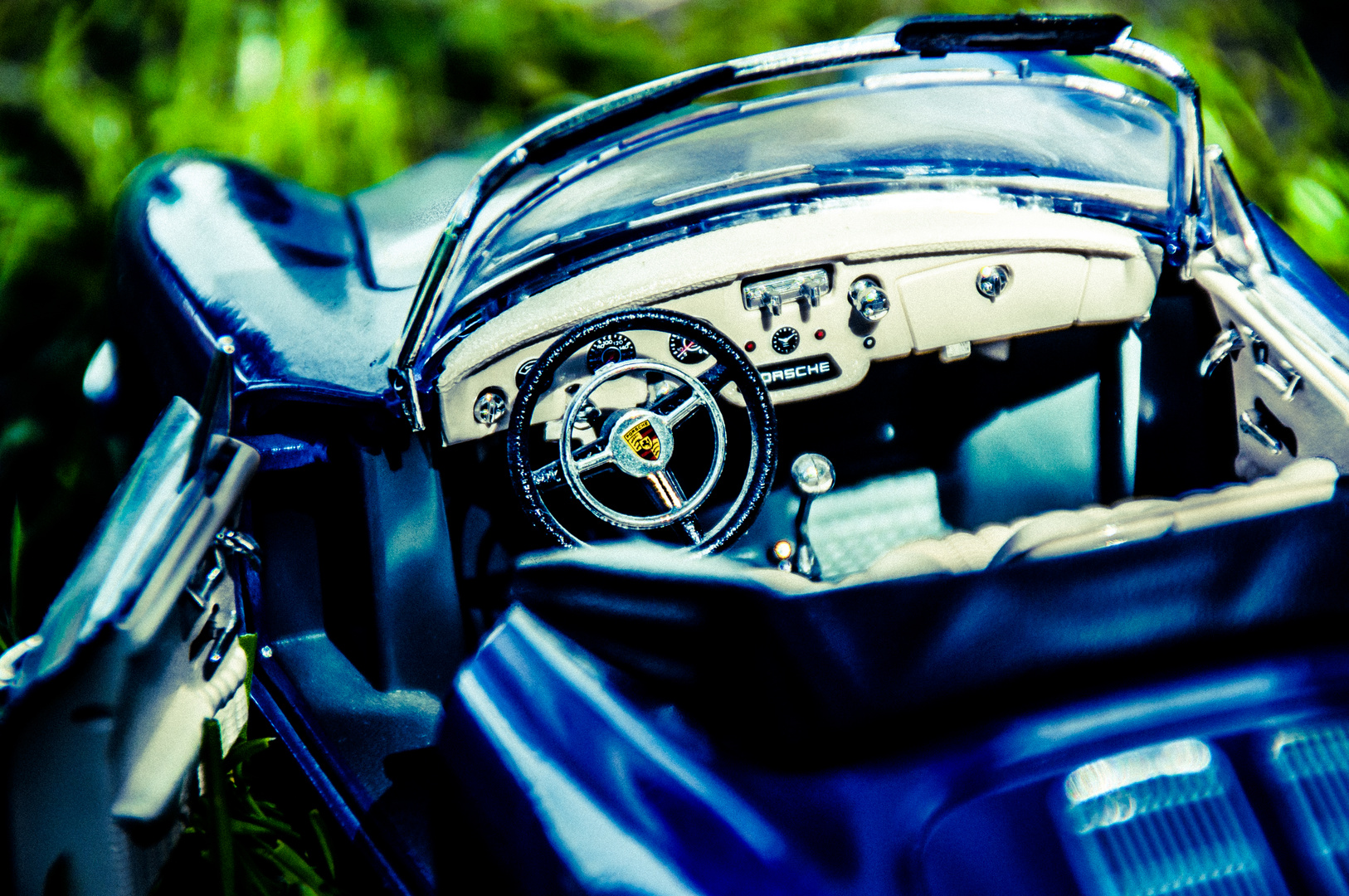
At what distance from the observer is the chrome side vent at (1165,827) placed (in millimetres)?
1086

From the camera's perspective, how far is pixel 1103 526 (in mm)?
1215

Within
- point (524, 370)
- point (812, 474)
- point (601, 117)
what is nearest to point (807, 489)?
point (812, 474)

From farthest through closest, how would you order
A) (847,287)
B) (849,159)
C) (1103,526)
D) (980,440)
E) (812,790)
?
(980,440) < (847,287) < (849,159) < (1103,526) < (812,790)

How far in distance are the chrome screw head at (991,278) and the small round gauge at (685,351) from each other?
0.69 meters

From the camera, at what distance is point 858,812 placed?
3.57ft

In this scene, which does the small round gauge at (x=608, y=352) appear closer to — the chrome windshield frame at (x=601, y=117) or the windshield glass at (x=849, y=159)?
the windshield glass at (x=849, y=159)

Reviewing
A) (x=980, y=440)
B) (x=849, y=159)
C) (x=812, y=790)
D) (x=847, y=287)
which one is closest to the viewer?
(x=812, y=790)

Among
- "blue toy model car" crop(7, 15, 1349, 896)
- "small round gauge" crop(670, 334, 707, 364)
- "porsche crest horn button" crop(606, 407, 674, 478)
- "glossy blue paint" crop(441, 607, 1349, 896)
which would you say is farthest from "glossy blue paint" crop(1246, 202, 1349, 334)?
"porsche crest horn button" crop(606, 407, 674, 478)

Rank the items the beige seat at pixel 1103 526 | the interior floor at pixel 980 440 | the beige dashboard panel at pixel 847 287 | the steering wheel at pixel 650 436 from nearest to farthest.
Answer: the beige seat at pixel 1103 526
the steering wheel at pixel 650 436
the beige dashboard panel at pixel 847 287
the interior floor at pixel 980 440

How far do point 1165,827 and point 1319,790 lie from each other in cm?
19

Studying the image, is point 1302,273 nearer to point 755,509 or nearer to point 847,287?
point 847,287

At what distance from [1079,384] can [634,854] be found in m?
1.95

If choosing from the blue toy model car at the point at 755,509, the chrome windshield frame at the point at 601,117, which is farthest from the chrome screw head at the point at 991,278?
the chrome windshield frame at the point at 601,117

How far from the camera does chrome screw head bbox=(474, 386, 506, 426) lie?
2.15 metres
